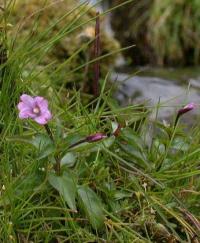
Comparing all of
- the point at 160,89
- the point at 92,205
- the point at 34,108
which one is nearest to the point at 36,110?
the point at 34,108

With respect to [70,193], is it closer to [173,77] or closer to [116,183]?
[116,183]

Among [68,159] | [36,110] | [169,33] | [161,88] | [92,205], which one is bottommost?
[169,33]

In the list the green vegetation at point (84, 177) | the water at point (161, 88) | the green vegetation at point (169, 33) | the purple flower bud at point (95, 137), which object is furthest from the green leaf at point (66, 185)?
the green vegetation at point (169, 33)

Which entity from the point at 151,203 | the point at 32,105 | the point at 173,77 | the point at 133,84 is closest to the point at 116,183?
the point at 151,203

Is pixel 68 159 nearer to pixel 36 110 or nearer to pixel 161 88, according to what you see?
pixel 36 110

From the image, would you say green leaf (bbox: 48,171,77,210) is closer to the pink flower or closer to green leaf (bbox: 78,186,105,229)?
green leaf (bbox: 78,186,105,229)

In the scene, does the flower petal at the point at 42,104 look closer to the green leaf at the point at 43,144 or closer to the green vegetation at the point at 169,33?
the green leaf at the point at 43,144

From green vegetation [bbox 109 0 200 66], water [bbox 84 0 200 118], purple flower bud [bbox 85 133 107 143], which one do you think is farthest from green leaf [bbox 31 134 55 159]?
green vegetation [bbox 109 0 200 66]
